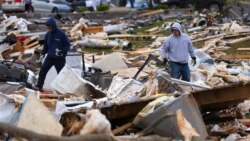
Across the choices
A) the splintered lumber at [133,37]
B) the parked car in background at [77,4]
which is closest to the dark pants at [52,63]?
the splintered lumber at [133,37]

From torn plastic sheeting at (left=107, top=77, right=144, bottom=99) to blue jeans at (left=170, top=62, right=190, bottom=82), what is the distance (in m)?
1.23

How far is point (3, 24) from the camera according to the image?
26641mm

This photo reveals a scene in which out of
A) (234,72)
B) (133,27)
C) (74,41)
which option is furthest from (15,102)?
(133,27)

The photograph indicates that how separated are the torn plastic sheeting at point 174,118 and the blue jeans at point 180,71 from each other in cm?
358

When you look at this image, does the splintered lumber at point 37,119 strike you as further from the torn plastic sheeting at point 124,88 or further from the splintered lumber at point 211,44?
the splintered lumber at point 211,44

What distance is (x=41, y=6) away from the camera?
3762 cm

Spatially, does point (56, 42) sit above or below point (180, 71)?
above

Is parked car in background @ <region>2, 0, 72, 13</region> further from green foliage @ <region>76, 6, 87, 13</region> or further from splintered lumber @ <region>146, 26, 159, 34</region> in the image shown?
splintered lumber @ <region>146, 26, 159, 34</region>

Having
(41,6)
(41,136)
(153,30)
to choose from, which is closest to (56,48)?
(41,136)

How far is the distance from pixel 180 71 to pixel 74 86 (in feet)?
7.47

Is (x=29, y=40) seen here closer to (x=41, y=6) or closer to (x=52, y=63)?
(x=52, y=63)

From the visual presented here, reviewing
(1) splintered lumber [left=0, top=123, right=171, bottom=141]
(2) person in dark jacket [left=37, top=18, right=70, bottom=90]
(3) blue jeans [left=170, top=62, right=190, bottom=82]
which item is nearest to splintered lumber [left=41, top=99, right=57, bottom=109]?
(1) splintered lumber [left=0, top=123, right=171, bottom=141]

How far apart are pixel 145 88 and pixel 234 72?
4207 mm

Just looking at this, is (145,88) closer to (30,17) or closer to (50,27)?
(50,27)
